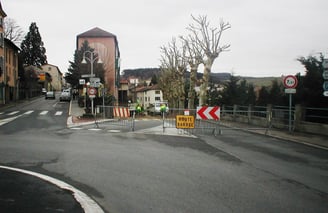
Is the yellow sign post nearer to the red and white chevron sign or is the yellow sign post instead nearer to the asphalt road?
the red and white chevron sign

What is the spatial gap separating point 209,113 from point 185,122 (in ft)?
4.01

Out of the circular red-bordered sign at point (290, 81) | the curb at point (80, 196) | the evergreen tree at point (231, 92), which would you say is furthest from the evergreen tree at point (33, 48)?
the curb at point (80, 196)

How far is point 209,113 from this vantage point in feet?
50.9

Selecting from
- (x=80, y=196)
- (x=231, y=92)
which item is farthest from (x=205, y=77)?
(x=80, y=196)

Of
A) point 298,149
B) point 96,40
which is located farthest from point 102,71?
point 298,149

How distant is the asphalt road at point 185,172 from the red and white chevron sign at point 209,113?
3.35 m

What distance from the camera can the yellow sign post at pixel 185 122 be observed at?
15.4m

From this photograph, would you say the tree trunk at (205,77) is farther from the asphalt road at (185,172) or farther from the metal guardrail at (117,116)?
the asphalt road at (185,172)

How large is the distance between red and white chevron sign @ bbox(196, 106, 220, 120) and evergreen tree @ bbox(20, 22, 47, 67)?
87678 mm

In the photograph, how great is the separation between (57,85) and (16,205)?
141798mm

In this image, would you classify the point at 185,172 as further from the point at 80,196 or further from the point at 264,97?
the point at 264,97

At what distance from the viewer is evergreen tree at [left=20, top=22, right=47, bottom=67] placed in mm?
92812

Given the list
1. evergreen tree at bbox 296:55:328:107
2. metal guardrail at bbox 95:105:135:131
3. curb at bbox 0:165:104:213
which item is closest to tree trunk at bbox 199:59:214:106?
evergreen tree at bbox 296:55:328:107

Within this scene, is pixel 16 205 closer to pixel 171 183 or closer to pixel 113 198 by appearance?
pixel 113 198
